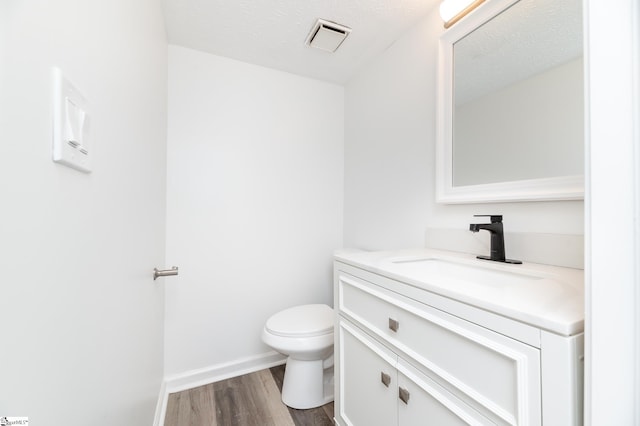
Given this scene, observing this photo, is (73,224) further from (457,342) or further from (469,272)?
(469,272)

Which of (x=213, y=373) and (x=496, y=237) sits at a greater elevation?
(x=496, y=237)

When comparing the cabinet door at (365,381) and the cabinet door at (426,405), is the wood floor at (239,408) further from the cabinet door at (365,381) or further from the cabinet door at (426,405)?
the cabinet door at (426,405)

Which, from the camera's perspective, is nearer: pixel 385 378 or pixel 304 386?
pixel 385 378

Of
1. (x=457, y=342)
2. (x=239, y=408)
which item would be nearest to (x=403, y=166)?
(x=457, y=342)

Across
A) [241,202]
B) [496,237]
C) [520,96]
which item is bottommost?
[496,237]

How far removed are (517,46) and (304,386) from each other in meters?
1.96

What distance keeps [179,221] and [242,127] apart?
771mm

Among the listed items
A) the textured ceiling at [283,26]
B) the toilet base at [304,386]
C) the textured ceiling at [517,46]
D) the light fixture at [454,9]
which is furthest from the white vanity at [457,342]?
the textured ceiling at [283,26]

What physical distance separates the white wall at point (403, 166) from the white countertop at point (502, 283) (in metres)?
0.16

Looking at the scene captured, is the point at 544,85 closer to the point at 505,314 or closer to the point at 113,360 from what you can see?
the point at 505,314

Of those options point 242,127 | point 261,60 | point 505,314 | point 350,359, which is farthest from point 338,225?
point 505,314

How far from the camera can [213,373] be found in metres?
1.77

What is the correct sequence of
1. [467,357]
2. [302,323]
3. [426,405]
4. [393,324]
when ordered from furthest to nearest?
[302,323], [393,324], [426,405], [467,357]

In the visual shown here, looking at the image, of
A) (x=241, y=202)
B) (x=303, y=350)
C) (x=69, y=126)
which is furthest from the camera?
(x=241, y=202)
